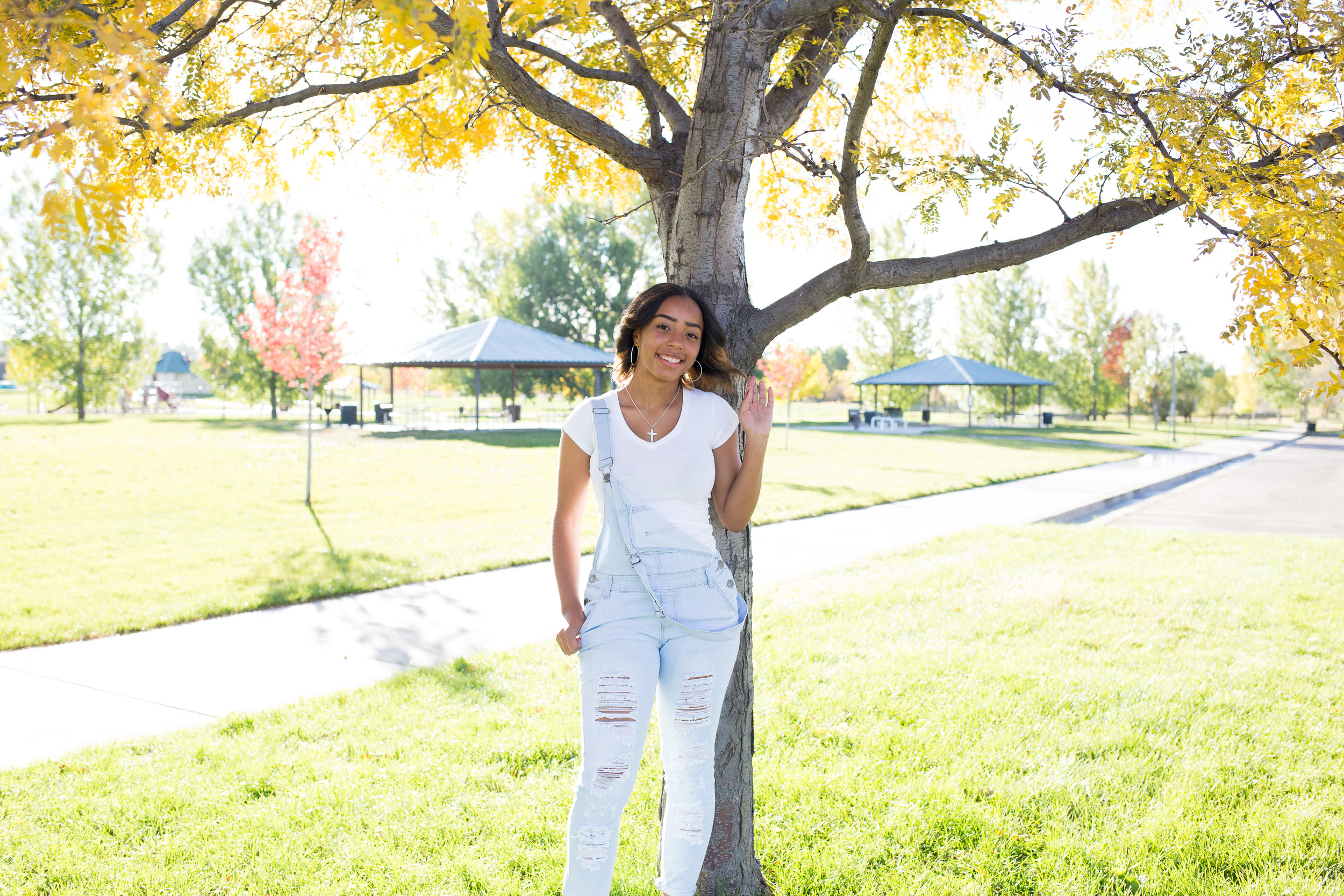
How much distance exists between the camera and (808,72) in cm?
335

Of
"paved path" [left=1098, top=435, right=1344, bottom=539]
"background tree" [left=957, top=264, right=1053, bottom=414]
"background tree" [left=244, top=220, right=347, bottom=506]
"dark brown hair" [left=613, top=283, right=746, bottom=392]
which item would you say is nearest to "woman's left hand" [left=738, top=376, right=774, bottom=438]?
"dark brown hair" [left=613, top=283, right=746, bottom=392]

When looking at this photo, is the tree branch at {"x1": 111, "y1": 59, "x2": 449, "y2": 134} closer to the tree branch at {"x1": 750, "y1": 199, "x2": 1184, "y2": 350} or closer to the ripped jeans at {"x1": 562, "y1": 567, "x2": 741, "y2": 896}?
the tree branch at {"x1": 750, "y1": 199, "x2": 1184, "y2": 350}


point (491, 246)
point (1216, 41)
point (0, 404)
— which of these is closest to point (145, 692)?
point (1216, 41)

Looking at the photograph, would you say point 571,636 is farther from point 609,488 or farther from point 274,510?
point 274,510

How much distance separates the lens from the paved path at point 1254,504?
12586 mm

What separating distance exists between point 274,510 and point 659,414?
10.8m

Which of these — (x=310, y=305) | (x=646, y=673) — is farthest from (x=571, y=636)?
(x=310, y=305)

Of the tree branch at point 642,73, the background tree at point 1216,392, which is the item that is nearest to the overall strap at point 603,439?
the tree branch at point 642,73

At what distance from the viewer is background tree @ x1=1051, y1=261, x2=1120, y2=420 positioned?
53.9 meters

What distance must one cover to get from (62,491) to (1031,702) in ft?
45.0

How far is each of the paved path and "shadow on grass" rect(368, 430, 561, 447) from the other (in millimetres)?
14958

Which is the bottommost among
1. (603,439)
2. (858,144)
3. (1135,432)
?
(1135,432)

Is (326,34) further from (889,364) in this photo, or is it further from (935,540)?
(889,364)

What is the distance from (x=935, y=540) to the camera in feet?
33.1
